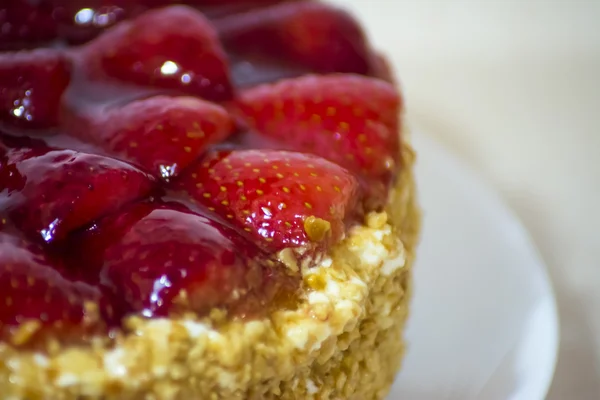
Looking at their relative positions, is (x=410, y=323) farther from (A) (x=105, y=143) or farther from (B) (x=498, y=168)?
(B) (x=498, y=168)

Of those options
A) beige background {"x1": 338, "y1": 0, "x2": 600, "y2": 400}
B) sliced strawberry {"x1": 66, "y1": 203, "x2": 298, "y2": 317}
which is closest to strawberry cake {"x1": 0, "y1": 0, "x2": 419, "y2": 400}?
sliced strawberry {"x1": 66, "y1": 203, "x2": 298, "y2": 317}

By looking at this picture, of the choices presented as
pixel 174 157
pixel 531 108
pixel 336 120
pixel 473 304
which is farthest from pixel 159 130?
pixel 531 108

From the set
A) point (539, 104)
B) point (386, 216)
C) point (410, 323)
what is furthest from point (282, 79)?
point (539, 104)

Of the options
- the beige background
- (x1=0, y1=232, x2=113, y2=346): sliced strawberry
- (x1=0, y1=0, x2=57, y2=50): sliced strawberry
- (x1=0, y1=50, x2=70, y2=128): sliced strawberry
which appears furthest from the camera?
the beige background

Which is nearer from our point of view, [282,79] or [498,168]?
[282,79]

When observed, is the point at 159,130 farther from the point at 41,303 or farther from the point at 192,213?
the point at 41,303

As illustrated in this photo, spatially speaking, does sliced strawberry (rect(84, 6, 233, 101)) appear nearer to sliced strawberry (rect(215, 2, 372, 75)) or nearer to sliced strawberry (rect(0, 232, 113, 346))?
sliced strawberry (rect(215, 2, 372, 75))
